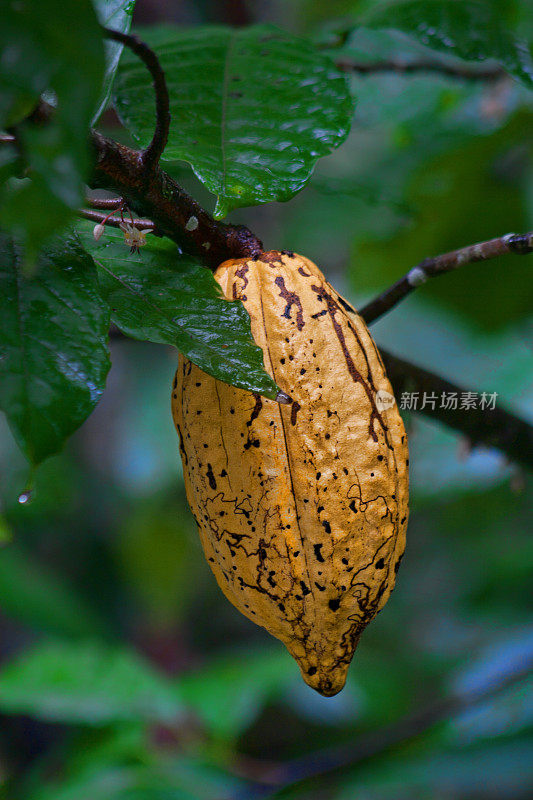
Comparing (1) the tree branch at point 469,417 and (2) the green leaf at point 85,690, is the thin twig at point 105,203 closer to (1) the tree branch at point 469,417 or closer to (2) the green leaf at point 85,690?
(1) the tree branch at point 469,417

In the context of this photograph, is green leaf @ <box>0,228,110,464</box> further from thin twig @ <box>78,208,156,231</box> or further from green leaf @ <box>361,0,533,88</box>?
green leaf @ <box>361,0,533,88</box>

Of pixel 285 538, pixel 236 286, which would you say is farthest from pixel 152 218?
pixel 285 538

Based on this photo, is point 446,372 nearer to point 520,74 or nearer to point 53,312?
point 520,74

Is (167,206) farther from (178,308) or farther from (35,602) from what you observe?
(35,602)

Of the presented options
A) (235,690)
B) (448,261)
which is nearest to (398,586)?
(235,690)

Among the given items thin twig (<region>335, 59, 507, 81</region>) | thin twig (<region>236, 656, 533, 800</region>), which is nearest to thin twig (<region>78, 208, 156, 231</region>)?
thin twig (<region>335, 59, 507, 81</region>)

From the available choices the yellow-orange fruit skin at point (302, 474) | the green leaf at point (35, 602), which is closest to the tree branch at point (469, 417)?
the yellow-orange fruit skin at point (302, 474)

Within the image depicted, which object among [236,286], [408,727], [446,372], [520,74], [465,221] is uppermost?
[520,74]
